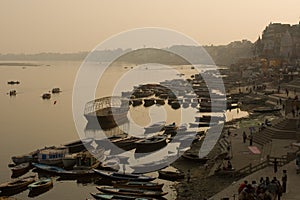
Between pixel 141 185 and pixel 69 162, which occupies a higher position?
pixel 69 162

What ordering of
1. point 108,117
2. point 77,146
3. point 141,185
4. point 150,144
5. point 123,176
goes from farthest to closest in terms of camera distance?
1. point 108,117
2. point 150,144
3. point 77,146
4. point 123,176
5. point 141,185

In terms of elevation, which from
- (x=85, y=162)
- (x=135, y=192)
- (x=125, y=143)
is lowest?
(x=135, y=192)

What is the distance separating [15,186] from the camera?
23.6 meters

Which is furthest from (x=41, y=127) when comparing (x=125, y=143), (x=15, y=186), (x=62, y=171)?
(x=15, y=186)

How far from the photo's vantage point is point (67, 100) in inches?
2950

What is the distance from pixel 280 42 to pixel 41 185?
89.1 meters

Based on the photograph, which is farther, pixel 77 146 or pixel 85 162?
pixel 77 146

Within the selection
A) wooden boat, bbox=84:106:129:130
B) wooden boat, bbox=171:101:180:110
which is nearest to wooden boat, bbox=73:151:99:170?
wooden boat, bbox=84:106:129:130

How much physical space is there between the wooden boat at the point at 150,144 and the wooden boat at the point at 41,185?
8.83 meters

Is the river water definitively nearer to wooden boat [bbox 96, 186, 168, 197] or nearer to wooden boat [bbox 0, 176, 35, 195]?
wooden boat [bbox 0, 176, 35, 195]

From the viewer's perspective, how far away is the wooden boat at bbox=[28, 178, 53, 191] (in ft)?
76.7

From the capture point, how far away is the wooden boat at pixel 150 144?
31.9 m

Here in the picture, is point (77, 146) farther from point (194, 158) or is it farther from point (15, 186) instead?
point (194, 158)

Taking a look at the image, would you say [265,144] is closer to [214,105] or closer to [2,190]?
[2,190]
